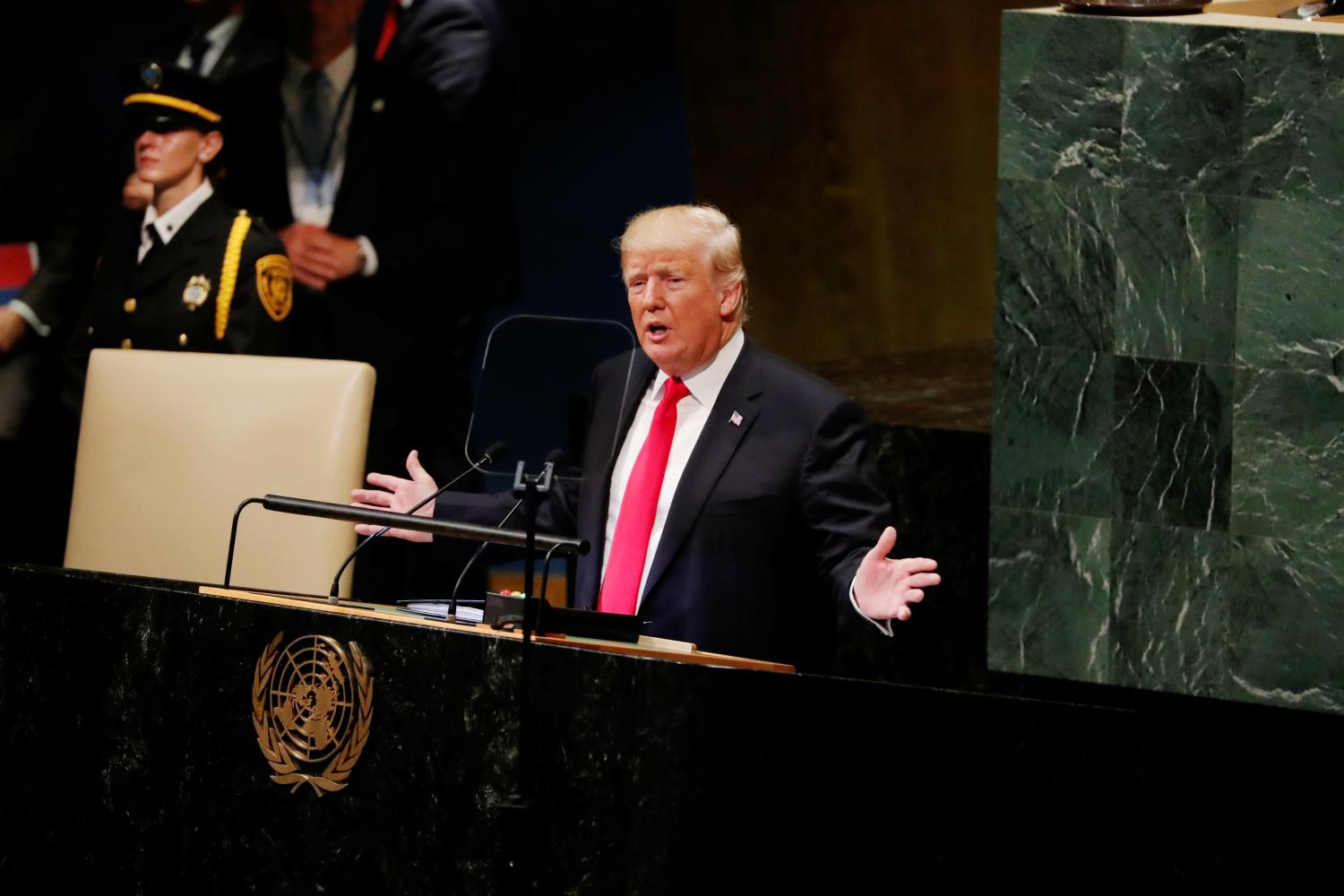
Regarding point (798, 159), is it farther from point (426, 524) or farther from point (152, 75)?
point (426, 524)

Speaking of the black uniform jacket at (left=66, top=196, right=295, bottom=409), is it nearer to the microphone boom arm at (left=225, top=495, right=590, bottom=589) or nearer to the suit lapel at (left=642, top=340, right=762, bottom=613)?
the suit lapel at (left=642, top=340, right=762, bottom=613)

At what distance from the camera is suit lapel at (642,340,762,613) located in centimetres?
343

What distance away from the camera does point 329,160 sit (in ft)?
18.8

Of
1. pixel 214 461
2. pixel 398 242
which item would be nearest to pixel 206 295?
pixel 398 242

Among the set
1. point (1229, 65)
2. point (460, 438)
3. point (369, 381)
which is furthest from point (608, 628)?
point (460, 438)

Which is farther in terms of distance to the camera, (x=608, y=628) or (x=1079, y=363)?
(x=1079, y=363)

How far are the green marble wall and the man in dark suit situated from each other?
0.84 metres

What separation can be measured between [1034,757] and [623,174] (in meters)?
3.67

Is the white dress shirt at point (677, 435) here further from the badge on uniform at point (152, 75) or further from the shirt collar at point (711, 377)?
the badge on uniform at point (152, 75)

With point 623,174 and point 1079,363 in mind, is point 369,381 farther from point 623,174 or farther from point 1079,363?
point 623,174

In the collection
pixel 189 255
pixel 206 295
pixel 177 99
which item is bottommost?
pixel 206 295

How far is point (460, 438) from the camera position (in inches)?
227

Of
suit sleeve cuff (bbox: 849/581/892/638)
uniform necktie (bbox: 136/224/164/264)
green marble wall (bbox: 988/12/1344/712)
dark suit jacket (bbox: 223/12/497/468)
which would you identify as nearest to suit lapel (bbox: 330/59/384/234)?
dark suit jacket (bbox: 223/12/497/468)

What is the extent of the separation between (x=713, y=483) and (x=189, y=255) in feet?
8.47
